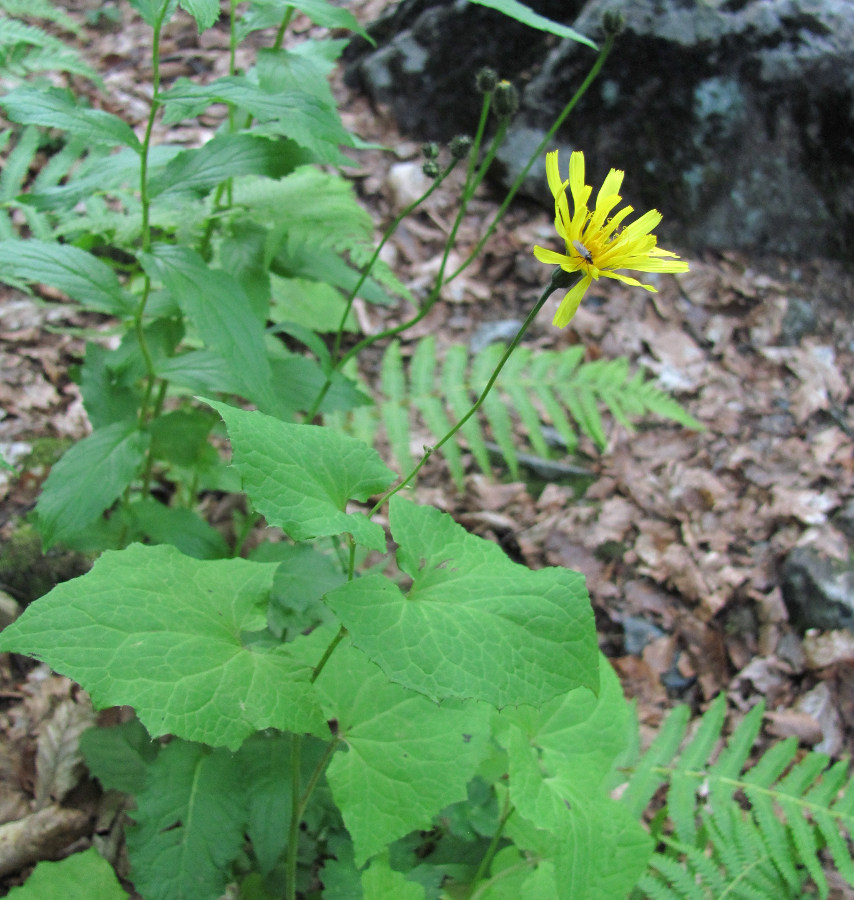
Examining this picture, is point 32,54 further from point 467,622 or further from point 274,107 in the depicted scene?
point 467,622

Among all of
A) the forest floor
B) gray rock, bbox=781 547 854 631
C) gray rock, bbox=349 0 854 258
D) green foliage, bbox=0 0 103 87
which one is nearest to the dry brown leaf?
the forest floor

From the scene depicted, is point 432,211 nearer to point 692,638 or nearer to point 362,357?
point 362,357

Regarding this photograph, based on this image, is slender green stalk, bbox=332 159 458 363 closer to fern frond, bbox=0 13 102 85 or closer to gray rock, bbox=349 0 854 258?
fern frond, bbox=0 13 102 85

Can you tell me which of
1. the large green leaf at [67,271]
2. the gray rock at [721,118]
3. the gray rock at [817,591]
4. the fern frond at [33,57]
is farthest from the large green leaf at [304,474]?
the gray rock at [721,118]

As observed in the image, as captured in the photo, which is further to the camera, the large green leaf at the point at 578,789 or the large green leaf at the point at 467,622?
the large green leaf at the point at 578,789

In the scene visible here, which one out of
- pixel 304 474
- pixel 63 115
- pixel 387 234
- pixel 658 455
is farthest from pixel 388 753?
pixel 658 455

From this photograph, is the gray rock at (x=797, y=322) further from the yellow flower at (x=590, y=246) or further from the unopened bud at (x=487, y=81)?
the yellow flower at (x=590, y=246)
